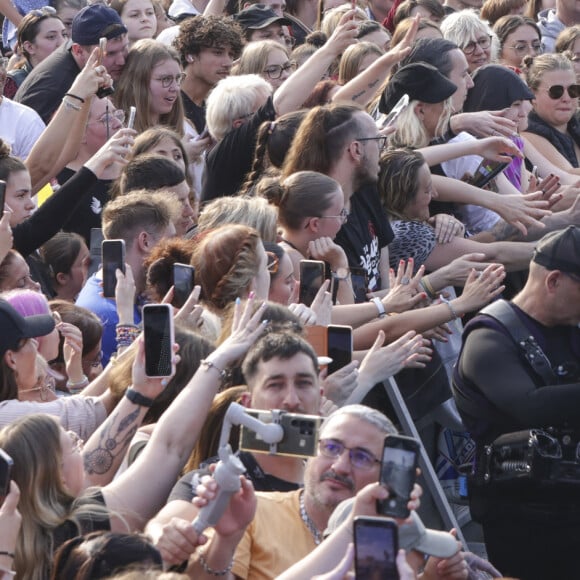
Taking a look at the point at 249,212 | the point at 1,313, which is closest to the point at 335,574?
the point at 1,313

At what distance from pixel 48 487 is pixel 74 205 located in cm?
259

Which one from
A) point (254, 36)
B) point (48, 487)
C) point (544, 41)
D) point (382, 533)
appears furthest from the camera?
point (544, 41)

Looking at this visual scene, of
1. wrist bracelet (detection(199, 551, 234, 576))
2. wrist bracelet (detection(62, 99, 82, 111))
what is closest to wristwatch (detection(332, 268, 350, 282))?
wrist bracelet (detection(62, 99, 82, 111))

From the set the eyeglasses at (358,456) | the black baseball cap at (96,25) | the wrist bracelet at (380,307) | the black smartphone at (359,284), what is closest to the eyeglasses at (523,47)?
the black baseball cap at (96,25)

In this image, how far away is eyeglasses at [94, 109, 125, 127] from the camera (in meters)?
7.23

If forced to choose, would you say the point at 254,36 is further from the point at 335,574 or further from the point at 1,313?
the point at 335,574

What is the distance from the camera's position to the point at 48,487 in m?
3.80

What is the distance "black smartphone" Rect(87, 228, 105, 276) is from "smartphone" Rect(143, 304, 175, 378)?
188 cm

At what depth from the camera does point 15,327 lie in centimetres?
458

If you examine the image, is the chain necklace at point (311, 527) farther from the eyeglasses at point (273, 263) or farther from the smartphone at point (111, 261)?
the eyeglasses at point (273, 263)

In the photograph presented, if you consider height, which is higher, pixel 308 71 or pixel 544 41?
pixel 308 71

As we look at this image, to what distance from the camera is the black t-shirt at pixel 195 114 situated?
873cm

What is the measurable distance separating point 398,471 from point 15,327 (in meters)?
1.70

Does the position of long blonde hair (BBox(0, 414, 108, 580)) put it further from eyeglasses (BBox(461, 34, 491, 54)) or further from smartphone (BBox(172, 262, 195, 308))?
eyeglasses (BBox(461, 34, 491, 54))
